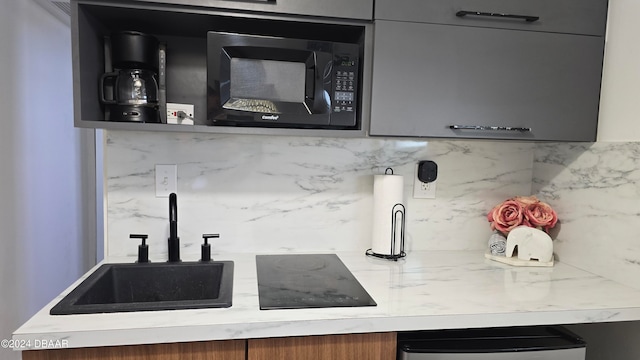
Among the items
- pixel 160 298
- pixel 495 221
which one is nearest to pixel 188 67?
pixel 160 298

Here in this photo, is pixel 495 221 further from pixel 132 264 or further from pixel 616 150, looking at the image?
pixel 132 264

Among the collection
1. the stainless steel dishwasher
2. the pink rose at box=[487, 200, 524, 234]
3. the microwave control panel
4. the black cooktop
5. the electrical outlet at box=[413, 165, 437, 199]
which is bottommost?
the stainless steel dishwasher

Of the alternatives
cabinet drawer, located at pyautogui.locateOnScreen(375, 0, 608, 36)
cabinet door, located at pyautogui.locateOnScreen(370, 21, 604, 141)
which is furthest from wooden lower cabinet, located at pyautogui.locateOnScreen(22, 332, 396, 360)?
cabinet drawer, located at pyautogui.locateOnScreen(375, 0, 608, 36)

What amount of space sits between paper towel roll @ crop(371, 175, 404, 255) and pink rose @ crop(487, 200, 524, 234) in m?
0.43

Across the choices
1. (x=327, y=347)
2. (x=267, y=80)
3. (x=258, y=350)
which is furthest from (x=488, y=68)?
(x=258, y=350)

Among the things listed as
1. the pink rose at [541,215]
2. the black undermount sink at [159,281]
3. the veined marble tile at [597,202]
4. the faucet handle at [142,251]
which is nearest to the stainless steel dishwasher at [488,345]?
the veined marble tile at [597,202]

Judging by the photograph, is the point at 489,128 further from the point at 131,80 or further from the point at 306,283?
the point at 131,80

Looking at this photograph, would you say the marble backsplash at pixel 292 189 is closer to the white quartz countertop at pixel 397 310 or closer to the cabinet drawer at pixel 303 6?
the white quartz countertop at pixel 397 310

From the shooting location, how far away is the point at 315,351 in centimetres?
108

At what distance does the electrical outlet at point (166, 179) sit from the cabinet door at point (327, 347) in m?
0.79

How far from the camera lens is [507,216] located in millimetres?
1684

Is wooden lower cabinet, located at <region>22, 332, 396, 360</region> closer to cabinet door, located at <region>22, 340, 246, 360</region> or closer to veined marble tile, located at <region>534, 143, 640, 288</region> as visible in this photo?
cabinet door, located at <region>22, 340, 246, 360</region>

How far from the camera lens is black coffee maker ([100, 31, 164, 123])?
135 centimetres

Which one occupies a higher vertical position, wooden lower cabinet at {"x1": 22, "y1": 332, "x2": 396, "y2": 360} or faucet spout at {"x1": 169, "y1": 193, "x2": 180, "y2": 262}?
faucet spout at {"x1": 169, "y1": 193, "x2": 180, "y2": 262}
